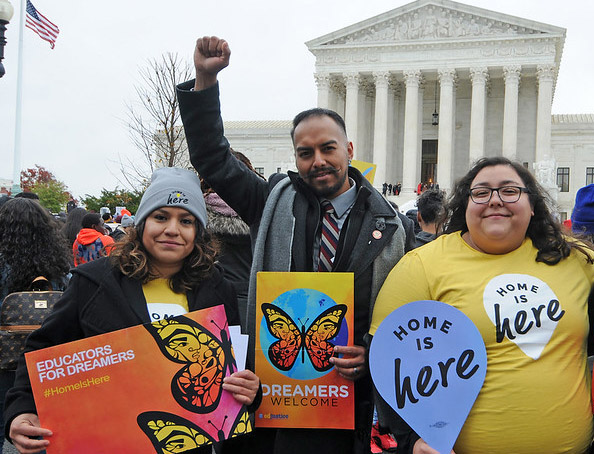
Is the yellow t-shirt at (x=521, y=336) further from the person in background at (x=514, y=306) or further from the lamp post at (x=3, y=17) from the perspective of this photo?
the lamp post at (x=3, y=17)

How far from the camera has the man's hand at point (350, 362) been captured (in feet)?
9.16

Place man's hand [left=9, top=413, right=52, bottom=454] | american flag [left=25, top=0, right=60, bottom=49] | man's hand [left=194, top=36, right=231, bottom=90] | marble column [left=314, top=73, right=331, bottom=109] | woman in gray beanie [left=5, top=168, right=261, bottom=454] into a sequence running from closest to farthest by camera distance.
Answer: man's hand [left=9, top=413, right=52, bottom=454] → woman in gray beanie [left=5, top=168, right=261, bottom=454] → man's hand [left=194, top=36, right=231, bottom=90] → american flag [left=25, top=0, right=60, bottom=49] → marble column [left=314, top=73, right=331, bottom=109]

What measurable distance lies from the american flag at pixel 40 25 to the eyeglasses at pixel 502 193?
81.1 feet

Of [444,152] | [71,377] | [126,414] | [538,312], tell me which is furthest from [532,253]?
[444,152]

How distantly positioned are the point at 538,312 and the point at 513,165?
0.76 meters

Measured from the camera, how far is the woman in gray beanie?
105 inches

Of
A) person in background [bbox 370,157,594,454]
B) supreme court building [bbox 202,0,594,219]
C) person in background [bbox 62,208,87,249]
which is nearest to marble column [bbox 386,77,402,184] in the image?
supreme court building [bbox 202,0,594,219]

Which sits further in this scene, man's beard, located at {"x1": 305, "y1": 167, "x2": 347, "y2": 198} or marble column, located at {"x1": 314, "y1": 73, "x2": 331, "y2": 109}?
marble column, located at {"x1": 314, "y1": 73, "x2": 331, "y2": 109}

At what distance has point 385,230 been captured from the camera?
3.09 metres

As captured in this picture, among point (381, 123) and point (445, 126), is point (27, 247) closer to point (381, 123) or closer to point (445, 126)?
point (381, 123)

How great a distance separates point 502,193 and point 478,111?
4782 cm

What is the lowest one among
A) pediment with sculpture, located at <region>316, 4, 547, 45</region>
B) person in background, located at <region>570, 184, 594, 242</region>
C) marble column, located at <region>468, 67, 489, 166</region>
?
person in background, located at <region>570, 184, 594, 242</region>

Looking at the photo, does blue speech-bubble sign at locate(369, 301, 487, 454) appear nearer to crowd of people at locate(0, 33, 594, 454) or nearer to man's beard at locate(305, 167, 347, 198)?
crowd of people at locate(0, 33, 594, 454)

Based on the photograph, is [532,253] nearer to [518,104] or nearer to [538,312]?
[538,312]
